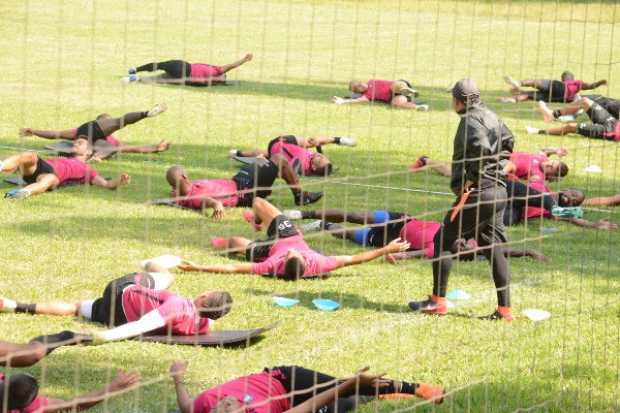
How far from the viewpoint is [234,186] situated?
11969mm

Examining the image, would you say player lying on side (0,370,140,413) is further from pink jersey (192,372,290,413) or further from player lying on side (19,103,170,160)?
player lying on side (19,103,170,160)

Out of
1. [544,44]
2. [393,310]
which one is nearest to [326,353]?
[393,310]

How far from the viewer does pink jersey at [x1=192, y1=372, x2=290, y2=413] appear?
6.18 metres

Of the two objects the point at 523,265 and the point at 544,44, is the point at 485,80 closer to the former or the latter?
the point at 544,44

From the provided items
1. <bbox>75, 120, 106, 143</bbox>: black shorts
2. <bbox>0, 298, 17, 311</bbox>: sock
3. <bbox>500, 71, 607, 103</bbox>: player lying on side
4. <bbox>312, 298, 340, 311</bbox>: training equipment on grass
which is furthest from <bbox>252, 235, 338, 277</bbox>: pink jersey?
<bbox>500, 71, 607, 103</bbox>: player lying on side

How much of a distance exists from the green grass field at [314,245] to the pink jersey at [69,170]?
6.8 inches

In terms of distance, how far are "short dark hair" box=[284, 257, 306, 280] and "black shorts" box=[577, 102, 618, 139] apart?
6506mm

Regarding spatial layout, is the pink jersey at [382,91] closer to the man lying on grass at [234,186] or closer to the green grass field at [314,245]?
the green grass field at [314,245]

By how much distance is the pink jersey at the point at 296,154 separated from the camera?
12875mm

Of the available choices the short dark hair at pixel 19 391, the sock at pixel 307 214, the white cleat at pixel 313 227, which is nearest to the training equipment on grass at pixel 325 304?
the white cleat at pixel 313 227

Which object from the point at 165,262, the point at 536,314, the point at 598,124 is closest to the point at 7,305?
the point at 165,262

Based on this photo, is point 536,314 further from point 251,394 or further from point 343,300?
point 251,394

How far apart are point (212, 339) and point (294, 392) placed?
1.59 meters

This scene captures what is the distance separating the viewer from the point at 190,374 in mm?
7090
